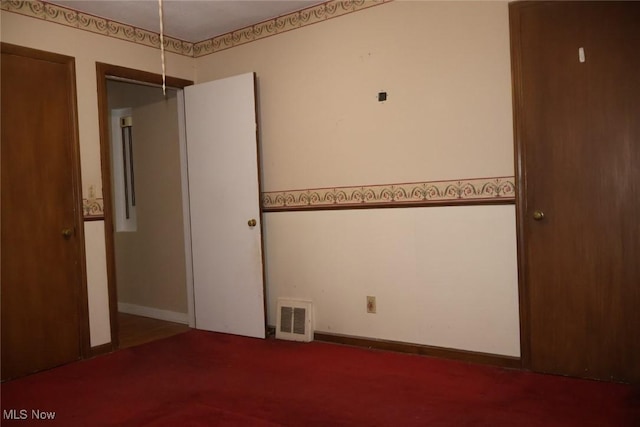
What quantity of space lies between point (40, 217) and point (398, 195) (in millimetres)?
2231

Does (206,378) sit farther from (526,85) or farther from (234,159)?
(526,85)

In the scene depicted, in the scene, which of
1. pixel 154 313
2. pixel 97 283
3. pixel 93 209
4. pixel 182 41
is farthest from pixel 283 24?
pixel 154 313

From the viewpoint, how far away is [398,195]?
3084mm

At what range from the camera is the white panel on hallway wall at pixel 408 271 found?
2783 mm

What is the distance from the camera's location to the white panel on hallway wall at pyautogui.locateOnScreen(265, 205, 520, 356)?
2.78 metres

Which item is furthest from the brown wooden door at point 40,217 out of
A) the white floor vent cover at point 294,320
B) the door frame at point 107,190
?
the white floor vent cover at point 294,320

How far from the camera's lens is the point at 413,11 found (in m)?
2.99

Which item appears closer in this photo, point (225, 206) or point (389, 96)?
point (389, 96)

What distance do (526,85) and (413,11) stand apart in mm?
839

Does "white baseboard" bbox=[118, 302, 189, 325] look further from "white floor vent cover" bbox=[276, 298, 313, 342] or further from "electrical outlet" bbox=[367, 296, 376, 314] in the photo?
"electrical outlet" bbox=[367, 296, 376, 314]

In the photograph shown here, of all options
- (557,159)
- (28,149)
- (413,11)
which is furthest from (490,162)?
(28,149)

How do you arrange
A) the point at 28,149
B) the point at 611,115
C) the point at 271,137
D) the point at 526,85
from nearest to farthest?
the point at 611,115 → the point at 526,85 → the point at 28,149 → the point at 271,137

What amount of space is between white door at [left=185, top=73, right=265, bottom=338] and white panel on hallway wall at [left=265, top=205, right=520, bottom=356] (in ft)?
0.59

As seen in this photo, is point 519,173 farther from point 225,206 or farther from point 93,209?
point 93,209
